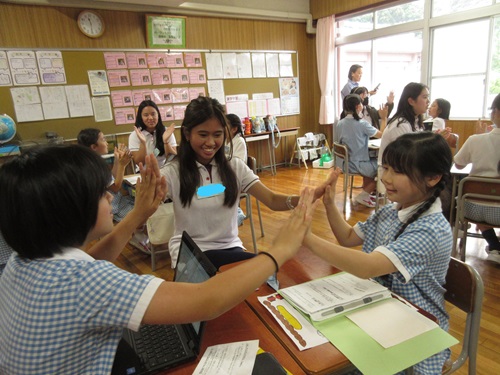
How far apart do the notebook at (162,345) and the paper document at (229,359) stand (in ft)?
0.12

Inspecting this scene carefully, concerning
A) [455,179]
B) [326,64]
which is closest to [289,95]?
[326,64]

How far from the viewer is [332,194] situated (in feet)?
4.25

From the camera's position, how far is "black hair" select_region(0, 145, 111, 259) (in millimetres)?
616

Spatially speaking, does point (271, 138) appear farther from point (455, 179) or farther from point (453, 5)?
point (455, 179)

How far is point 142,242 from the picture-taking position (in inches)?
122

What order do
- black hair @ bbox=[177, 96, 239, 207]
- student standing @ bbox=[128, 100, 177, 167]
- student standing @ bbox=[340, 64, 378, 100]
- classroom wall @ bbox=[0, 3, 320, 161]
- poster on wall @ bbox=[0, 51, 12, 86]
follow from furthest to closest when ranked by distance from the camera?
student standing @ bbox=[340, 64, 378, 100], classroom wall @ bbox=[0, 3, 320, 161], poster on wall @ bbox=[0, 51, 12, 86], student standing @ bbox=[128, 100, 177, 167], black hair @ bbox=[177, 96, 239, 207]

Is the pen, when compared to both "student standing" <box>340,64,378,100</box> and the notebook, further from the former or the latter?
"student standing" <box>340,64,378,100</box>

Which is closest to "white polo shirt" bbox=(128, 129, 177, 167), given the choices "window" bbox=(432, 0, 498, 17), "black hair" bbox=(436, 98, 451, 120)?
"black hair" bbox=(436, 98, 451, 120)

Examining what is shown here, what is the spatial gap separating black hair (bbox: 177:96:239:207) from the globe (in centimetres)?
337

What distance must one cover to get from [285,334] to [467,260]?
247cm

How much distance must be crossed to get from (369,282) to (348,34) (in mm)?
6441

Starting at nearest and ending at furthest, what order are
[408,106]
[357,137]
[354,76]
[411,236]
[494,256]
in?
1. [411,236]
2. [494,256]
3. [408,106]
4. [357,137]
5. [354,76]

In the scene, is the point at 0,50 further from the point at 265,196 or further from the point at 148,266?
the point at 265,196

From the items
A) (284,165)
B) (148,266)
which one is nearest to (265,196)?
(148,266)
